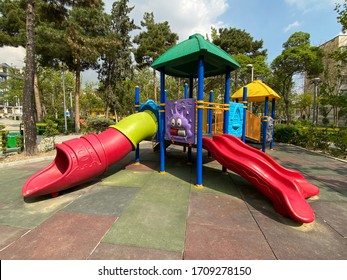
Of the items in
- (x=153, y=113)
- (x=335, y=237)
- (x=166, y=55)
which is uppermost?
(x=166, y=55)

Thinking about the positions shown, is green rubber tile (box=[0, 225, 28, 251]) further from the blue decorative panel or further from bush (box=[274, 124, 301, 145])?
bush (box=[274, 124, 301, 145])

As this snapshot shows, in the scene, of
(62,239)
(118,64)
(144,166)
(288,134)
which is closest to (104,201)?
(62,239)

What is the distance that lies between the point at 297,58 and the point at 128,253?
20830 mm

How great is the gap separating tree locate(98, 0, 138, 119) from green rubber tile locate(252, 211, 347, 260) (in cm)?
2777

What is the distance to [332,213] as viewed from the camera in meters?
4.02

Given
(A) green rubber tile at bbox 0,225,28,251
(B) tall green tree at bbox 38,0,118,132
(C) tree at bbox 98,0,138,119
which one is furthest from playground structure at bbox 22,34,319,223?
(C) tree at bbox 98,0,138,119

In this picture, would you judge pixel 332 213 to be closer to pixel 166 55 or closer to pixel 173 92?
pixel 166 55

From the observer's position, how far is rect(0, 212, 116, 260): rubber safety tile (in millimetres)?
2695

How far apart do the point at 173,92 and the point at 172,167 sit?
100 feet

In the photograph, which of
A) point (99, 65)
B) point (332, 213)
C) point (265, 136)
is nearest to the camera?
point (332, 213)

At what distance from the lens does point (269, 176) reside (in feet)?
14.4

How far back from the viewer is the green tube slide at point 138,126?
5977 mm

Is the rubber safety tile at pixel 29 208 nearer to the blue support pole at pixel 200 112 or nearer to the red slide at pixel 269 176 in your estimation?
the blue support pole at pixel 200 112

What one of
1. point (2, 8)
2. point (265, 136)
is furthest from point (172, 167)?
point (2, 8)
